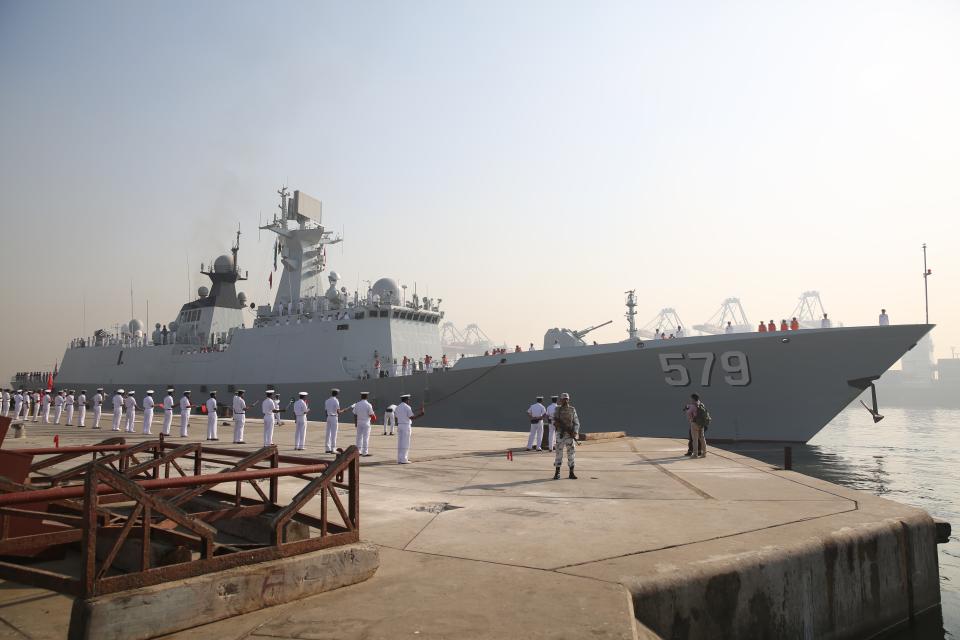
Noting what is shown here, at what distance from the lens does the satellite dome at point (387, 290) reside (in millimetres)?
26234

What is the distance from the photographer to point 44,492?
10.8 ft

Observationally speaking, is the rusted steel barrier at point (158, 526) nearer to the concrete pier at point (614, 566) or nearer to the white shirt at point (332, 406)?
the concrete pier at point (614, 566)

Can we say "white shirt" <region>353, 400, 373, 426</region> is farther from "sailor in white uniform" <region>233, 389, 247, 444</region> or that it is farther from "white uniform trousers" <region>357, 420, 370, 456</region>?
"sailor in white uniform" <region>233, 389, 247, 444</region>

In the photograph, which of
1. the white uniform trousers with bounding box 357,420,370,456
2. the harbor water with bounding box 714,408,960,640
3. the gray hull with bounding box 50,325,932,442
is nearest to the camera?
the harbor water with bounding box 714,408,960,640

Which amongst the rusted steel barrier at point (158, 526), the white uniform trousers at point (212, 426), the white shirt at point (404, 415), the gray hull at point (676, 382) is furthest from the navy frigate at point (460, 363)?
the rusted steel barrier at point (158, 526)

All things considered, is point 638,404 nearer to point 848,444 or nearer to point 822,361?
point 822,361

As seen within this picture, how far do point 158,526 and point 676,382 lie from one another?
1588cm

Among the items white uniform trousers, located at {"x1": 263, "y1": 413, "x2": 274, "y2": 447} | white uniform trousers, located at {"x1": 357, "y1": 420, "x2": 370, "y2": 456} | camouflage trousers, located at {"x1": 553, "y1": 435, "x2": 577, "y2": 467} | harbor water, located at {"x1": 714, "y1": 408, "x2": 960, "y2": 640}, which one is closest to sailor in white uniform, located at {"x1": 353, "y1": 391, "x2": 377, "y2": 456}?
white uniform trousers, located at {"x1": 357, "y1": 420, "x2": 370, "y2": 456}

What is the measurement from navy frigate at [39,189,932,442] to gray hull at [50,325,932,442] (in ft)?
0.12

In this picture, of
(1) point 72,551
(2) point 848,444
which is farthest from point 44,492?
(2) point 848,444

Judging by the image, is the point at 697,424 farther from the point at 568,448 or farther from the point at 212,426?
the point at 212,426

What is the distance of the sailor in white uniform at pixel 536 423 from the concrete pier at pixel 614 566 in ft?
15.8

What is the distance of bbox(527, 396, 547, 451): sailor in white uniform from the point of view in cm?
1404

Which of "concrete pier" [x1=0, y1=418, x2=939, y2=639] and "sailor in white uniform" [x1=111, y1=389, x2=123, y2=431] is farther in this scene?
"sailor in white uniform" [x1=111, y1=389, x2=123, y2=431]
